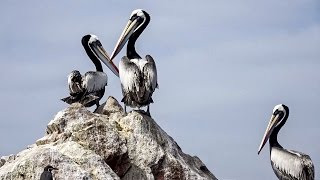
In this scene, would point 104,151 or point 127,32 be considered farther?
point 127,32

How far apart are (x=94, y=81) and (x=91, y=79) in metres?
0.10

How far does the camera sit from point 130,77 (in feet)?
50.3

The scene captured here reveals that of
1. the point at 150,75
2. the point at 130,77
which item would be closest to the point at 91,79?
the point at 130,77

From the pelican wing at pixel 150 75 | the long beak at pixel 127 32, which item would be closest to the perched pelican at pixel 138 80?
the pelican wing at pixel 150 75

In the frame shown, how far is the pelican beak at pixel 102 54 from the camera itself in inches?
756

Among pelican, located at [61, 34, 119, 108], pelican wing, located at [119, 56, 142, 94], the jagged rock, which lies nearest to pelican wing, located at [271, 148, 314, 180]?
the jagged rock

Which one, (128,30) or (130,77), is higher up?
(128,30)

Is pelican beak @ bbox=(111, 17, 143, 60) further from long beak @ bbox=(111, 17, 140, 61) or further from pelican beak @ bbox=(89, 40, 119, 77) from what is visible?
pelican beak @ bbox=(89, 40, 119, 77)

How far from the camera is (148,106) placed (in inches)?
607

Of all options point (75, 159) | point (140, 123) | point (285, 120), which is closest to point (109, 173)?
point (75, 159)

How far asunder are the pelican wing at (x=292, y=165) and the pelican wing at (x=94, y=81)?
4130mm

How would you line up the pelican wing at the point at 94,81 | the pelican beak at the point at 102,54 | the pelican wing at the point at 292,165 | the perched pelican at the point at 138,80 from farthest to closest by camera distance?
the pelican beak at the point at 102,54 < the pelican wing at the point at 94,81 < the pelican wing at the point at 292,165 < the perched pelican at the point at 138,80

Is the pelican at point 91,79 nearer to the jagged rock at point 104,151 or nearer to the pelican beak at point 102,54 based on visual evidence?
the pelican beak at point 102,54

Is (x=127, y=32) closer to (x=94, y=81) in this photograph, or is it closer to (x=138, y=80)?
(x=94, y=81)
